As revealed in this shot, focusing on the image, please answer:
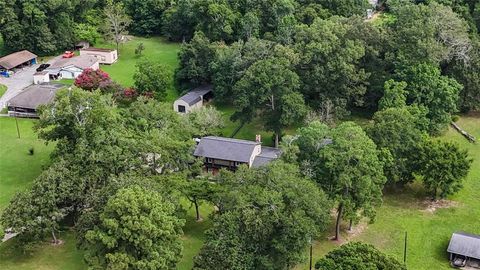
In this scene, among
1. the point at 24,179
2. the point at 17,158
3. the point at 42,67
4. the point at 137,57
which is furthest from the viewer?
the point at 137,57

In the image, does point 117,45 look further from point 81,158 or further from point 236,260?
point 236,260

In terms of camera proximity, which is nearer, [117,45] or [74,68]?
[74,68]

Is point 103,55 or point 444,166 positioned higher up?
point 444,166

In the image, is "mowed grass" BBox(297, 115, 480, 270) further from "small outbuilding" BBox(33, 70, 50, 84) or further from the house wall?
the house wall

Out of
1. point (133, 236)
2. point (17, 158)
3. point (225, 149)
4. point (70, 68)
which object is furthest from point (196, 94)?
point (133, 236)

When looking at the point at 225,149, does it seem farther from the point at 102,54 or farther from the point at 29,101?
the point at 102,54

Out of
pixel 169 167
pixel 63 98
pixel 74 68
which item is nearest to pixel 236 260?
pixel 169 167

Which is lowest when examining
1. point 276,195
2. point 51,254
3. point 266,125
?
point 51,254

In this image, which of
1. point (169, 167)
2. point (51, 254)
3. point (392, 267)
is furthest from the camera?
point (169, 167)
